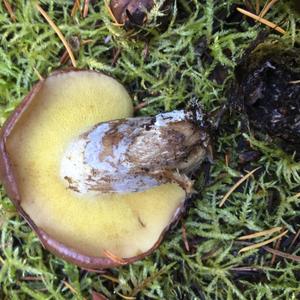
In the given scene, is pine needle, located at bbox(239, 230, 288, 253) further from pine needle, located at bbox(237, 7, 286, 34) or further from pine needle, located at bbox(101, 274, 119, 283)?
pine needle, located at bbox(237, 7, 286, 34)

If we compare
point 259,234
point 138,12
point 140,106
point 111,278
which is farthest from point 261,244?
point 138,12

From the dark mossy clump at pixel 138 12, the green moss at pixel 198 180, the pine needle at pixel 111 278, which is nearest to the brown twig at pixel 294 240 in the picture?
the green moss at pixel 198 180

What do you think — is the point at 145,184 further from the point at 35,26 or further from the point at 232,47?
A: the point at 35,26

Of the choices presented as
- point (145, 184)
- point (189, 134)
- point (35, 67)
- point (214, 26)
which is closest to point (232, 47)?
point (214, 26)

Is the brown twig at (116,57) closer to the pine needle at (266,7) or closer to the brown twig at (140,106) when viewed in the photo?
the brown twig at (140,106)

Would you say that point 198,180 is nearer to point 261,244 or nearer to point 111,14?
point 261,244

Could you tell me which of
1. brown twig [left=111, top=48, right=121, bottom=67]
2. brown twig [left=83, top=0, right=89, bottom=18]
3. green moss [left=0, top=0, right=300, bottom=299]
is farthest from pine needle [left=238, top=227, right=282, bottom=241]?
brown twig [left=83, top=0, right=89, bottom=18]
